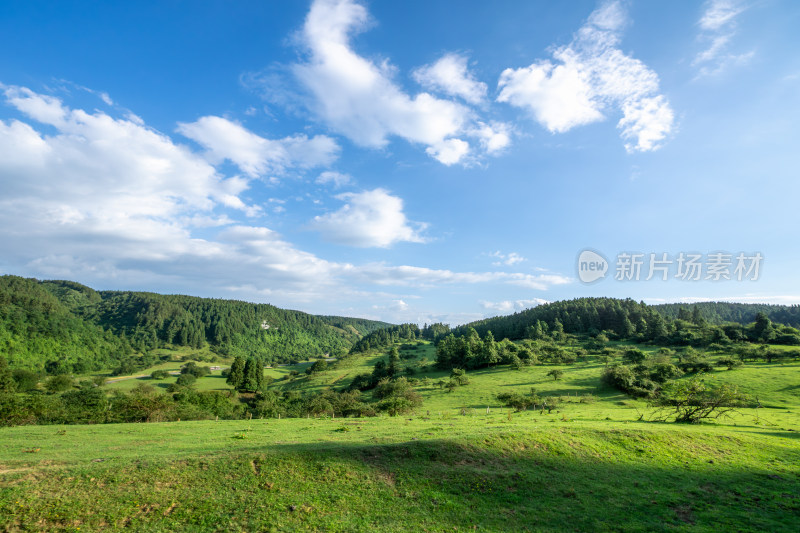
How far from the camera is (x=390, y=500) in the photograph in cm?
1373

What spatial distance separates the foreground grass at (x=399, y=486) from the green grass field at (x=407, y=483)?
0.07 metres

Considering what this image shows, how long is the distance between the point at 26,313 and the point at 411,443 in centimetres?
26448

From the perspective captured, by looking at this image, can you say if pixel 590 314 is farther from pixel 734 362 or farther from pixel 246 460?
pixel 246 460

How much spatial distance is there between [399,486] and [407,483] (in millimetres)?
451

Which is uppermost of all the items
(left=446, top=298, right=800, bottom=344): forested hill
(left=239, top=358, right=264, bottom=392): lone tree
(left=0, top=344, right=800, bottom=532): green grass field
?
(left=446, top=298, right=800, bottom=344): forested hill

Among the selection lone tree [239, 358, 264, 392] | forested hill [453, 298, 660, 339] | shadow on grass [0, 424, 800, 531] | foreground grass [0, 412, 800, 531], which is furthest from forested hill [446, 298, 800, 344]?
shadow on grass [0, 424, 800, 531]

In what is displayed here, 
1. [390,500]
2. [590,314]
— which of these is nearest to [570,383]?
[390,500]

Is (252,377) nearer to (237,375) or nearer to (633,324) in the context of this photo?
(237,375)

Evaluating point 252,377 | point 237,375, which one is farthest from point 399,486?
point 237,375

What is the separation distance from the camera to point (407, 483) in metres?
15.2

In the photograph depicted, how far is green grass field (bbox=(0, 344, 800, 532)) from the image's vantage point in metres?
11.9

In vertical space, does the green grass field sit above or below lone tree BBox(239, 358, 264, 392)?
above

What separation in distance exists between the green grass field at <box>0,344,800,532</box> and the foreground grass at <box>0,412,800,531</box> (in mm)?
73

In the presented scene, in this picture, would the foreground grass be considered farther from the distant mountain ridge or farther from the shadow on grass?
the distant mountain ridge
